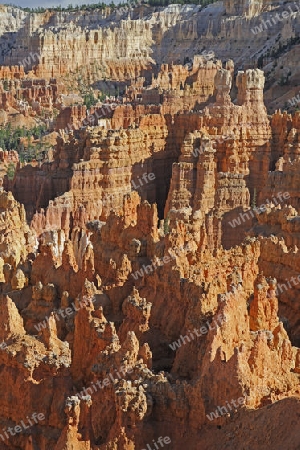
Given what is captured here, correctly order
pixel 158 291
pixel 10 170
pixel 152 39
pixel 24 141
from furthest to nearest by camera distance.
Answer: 1. pixel 152 39
2. pixel 24 141
3. pixel 10 170
4. pixel 158 291

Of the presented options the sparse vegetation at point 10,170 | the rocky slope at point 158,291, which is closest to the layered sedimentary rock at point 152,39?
the sparse vegetation at point 10,170

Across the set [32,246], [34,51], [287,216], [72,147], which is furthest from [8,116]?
[287,216]

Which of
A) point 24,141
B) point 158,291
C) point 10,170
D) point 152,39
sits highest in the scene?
point 158,291

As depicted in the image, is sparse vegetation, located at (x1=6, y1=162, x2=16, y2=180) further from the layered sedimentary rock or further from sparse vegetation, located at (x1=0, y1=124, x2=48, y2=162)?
the layered sedimentary rock

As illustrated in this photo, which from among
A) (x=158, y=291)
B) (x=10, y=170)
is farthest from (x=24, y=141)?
(x=158, y=291)

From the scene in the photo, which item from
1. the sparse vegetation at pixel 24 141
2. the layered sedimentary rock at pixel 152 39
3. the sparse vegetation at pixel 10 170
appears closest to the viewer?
the sparse vegetation at pixel 10 170

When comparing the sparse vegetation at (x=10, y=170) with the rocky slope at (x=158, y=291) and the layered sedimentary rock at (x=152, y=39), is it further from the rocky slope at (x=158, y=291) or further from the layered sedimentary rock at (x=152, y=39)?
the layered sedimentary rock at (x=152, y=39)

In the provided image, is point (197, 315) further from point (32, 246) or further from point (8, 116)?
point (8, 116)

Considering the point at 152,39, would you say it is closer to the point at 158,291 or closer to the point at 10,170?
the point at 10,170

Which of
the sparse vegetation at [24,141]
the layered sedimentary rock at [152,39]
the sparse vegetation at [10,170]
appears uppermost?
the layered sedimentary rock at [152,39]

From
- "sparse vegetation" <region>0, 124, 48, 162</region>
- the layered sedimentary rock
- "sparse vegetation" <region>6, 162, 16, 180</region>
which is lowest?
"sparse vegetation" <region>0, 124, 48, 162</region>

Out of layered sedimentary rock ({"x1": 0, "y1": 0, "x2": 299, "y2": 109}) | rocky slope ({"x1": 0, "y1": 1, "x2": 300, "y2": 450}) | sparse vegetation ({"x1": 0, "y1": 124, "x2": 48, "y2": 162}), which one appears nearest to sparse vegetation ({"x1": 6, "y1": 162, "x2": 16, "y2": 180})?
rocky slope ({"x1": 0, "y1": 1, "x2": 300, "y2": 450})
